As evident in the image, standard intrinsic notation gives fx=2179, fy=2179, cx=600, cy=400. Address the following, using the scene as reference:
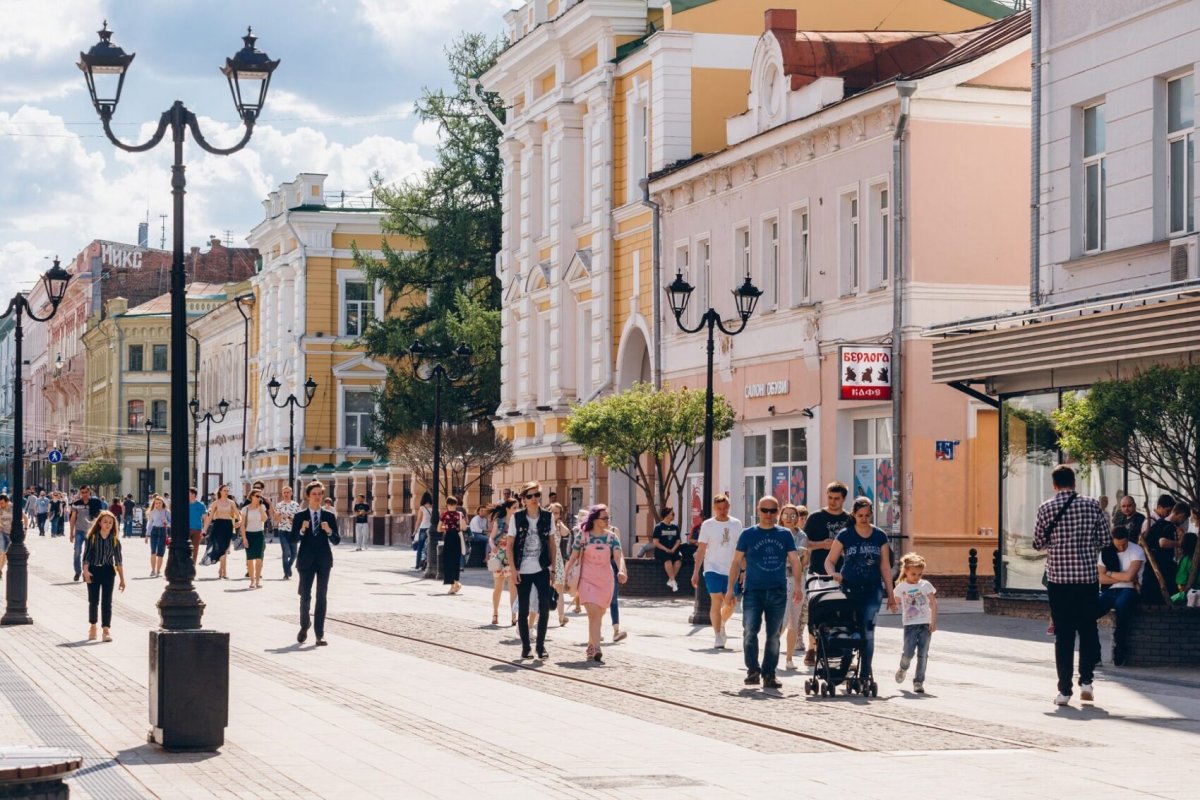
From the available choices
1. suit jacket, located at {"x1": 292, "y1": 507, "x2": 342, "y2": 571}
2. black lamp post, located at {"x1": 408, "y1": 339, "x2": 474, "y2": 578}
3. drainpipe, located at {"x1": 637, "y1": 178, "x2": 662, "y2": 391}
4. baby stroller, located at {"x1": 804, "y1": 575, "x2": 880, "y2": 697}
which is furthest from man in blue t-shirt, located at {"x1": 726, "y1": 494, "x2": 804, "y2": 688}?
drainpipe, located at {"x1": 637, "y1": 178, "x2": 662, "y2": 391}

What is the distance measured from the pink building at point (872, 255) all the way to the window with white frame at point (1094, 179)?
18.0 feet

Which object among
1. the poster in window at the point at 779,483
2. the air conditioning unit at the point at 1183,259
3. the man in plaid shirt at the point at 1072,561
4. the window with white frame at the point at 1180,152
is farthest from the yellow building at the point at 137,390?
the man in plaid shirt at the point at 1072,561

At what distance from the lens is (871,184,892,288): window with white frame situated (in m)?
34.1

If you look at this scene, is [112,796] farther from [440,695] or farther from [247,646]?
[247,646]

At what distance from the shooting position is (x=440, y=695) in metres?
16.8

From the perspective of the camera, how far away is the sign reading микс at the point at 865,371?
33.3 meters

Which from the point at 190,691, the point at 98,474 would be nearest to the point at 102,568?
the point at 190,691

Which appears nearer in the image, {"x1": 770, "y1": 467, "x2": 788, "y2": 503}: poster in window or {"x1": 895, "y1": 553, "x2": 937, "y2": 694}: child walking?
{"x1": 895, "y1": 553, "x2": 937, "y2": 694}: child walking

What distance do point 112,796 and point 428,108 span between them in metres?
57.0

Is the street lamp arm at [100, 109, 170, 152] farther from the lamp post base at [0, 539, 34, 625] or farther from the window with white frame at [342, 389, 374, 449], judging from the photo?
the window with white frame at [342, 389, 374, 449]

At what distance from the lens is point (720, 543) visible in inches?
893

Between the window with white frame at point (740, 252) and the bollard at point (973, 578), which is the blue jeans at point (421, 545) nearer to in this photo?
the window with white frame at point (740, 252)

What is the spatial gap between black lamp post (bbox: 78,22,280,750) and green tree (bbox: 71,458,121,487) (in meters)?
101

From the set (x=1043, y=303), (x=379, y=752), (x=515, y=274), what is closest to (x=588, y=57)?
(x=515, y=274)
